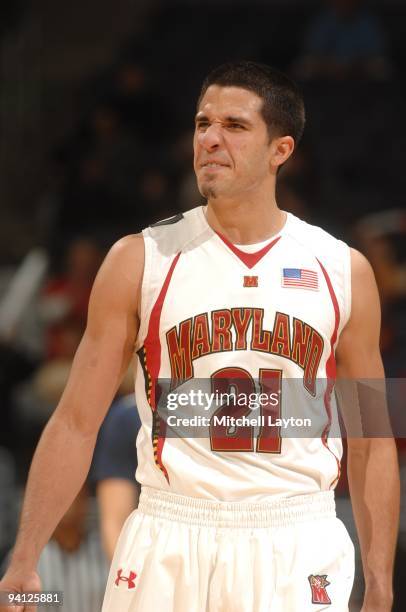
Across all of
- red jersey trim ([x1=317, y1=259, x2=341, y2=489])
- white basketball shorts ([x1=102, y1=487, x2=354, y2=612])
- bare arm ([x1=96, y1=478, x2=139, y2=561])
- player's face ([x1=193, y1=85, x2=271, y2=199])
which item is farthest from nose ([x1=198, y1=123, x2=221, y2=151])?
bare arm ([x1=96, y1=478, x2=139, y2=561])

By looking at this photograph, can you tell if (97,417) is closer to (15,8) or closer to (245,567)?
(245,567)

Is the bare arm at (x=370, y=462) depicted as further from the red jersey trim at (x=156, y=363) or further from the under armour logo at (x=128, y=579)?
the under armour logo at (x=128, y=579)

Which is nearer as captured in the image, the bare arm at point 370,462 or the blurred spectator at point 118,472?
the bare arm at point 370,462

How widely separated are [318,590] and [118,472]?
1.99 m

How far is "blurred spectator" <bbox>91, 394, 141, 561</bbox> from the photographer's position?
5.20 metres

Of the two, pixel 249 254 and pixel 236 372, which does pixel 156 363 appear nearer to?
pixel 236 372

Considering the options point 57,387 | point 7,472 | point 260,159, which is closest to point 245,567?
point 260,159

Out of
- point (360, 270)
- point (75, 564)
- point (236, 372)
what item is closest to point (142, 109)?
point (75, 564)

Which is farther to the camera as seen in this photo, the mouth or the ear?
the ear

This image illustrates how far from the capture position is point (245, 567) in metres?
3.55

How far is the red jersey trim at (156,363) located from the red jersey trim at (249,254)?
0.68 feet

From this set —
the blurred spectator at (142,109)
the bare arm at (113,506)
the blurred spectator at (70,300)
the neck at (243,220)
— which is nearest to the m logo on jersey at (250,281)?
the neck at (243,220)

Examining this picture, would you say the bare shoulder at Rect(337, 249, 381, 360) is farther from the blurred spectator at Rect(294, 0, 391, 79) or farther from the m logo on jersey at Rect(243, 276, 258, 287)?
the blurred spectator at Rect(294, 0, 391, 79)

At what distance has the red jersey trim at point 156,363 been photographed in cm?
366
